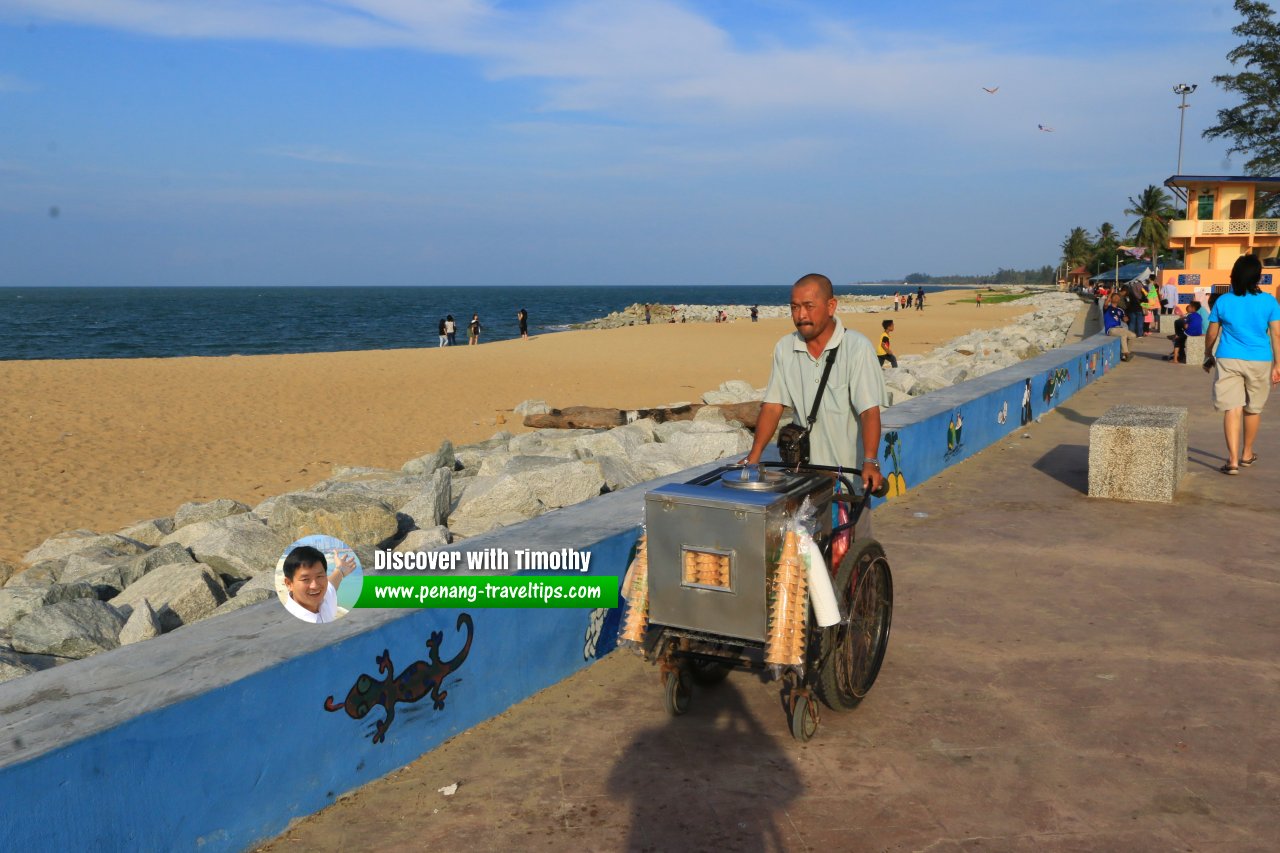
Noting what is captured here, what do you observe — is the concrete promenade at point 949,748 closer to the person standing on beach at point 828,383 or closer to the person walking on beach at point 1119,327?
the person standing on beach at point 828,383

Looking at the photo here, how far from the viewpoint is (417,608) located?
3838mm

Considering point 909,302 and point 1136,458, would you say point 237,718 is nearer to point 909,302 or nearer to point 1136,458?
point 1136,458

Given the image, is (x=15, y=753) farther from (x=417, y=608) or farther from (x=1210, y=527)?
(x=1210, y=527)

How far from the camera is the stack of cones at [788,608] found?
367 centimetres

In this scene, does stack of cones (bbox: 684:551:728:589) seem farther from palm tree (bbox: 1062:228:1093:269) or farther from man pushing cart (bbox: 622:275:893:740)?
palm tree (bbox: 1062:228:1093:269)

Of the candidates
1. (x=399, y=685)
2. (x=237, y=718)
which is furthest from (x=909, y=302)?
(x=237, y=718)

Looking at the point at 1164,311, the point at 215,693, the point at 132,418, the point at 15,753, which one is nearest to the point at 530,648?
the point at 215,693

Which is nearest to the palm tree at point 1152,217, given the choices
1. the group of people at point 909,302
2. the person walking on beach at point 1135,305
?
the group of people at point 909,302

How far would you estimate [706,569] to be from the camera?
3752 mm

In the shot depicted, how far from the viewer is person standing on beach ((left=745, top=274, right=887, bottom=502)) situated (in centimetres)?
428

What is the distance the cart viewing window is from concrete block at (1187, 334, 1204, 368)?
61.8ft

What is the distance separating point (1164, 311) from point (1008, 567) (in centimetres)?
2751

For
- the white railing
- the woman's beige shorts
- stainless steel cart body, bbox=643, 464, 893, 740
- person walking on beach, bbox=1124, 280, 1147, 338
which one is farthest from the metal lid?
the white railing

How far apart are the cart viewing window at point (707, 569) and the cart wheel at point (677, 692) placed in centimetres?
62
